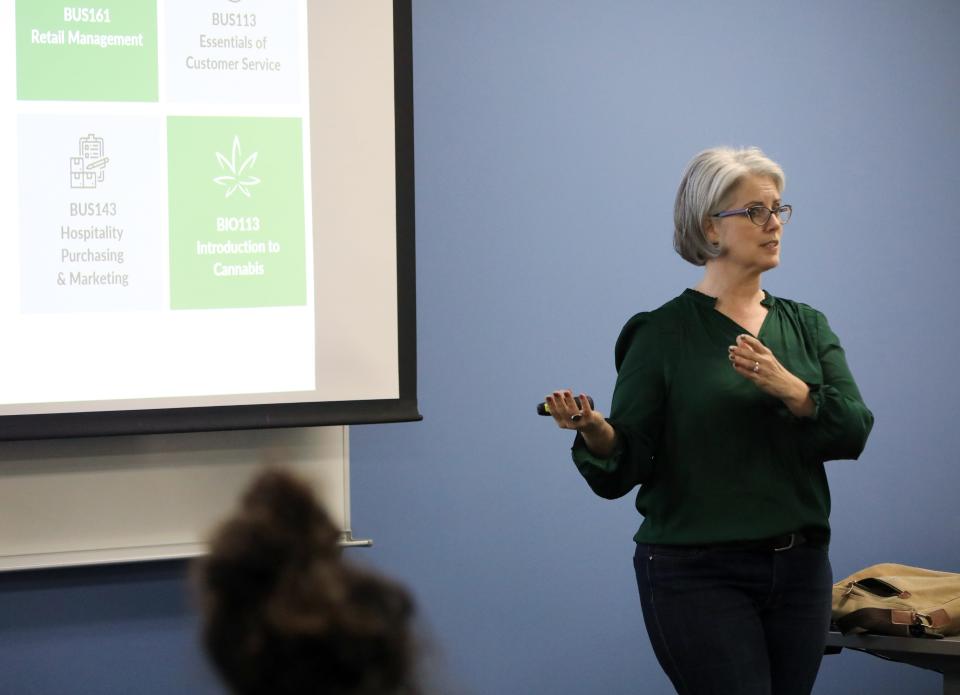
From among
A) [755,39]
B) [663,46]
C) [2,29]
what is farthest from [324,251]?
[755,39]

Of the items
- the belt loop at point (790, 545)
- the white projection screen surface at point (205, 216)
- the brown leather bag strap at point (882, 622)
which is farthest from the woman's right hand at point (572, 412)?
the brown leather bag strap at point (882, 622)

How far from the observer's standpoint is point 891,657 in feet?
7.85

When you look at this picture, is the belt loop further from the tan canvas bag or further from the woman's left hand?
the tan canvas bag

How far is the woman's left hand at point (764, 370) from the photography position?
174 centimetres

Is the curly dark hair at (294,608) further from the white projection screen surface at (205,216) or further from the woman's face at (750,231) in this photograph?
the white projection screen surface at (205,216)

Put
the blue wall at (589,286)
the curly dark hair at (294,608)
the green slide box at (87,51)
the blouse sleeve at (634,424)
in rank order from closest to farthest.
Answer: the curly dark hair at (294,608) → the blouse sleeve at (634,424) → the green slide box at (87,51) → the blue wall at (589,286)

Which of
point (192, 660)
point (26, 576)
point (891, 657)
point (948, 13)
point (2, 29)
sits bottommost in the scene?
point (891, 657)

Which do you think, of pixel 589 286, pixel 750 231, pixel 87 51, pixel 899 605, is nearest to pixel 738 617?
pixel 750 231

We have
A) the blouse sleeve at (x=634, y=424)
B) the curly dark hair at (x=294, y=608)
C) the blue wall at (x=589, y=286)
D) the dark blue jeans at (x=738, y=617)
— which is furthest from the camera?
the blue wall at (x=589, y=286)

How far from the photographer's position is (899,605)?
237 cm

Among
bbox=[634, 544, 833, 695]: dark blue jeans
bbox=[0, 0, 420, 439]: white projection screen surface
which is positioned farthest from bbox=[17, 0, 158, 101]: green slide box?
bbox=[634, 544, 833, 695]: dark blue jeans

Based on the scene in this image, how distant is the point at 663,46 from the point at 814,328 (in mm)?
1293

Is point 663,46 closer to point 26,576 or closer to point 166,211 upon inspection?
point 166,211

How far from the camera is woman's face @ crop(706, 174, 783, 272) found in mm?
1902
